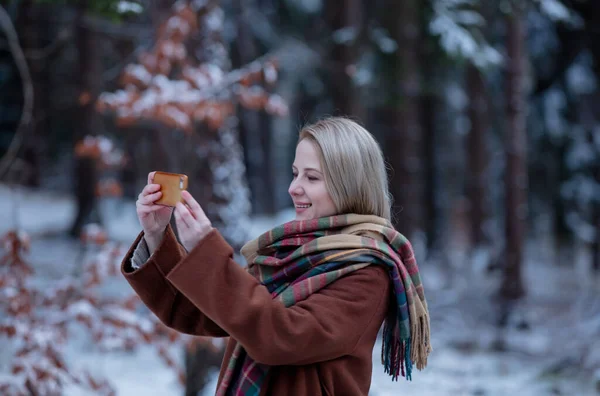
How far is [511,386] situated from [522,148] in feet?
14.1

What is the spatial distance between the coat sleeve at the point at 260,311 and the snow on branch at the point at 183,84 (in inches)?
136

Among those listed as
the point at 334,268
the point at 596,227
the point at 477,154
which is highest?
the point at 477,154

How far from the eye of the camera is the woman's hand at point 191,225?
1.94m

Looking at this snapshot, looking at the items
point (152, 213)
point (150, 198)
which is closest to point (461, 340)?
point (152, 213)

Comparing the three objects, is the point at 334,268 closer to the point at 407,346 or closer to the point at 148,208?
the point at 407,346

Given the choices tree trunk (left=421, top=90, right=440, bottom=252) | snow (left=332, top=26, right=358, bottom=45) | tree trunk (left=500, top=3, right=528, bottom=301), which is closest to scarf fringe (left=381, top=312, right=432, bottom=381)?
snow (left=332, top=26, right=358, bottom=45)

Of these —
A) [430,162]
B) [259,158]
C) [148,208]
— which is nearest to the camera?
[148,208]

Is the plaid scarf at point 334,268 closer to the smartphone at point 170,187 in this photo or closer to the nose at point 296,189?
the nose at point 296,189

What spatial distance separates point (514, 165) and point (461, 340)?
9.62 feet

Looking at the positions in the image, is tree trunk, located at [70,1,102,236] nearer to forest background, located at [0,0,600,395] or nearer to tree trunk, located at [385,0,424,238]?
forest background, located at [0,0,600,395]

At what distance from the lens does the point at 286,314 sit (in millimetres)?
1910

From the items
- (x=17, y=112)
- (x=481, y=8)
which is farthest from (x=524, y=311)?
(x=17, y=112)

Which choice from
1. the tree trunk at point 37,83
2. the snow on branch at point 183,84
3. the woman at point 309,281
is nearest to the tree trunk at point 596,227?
the snow on branch at point 183,84

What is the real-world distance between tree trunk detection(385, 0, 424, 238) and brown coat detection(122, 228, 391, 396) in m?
8.02
